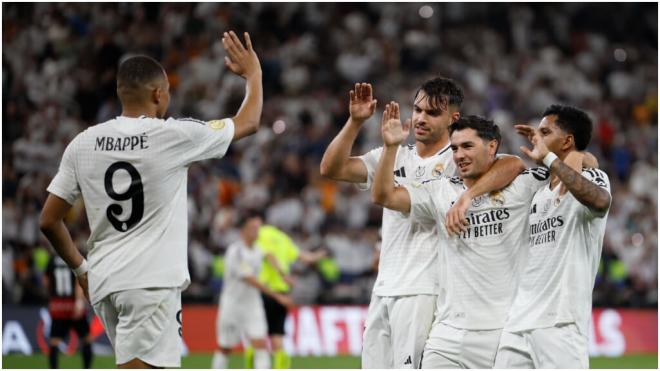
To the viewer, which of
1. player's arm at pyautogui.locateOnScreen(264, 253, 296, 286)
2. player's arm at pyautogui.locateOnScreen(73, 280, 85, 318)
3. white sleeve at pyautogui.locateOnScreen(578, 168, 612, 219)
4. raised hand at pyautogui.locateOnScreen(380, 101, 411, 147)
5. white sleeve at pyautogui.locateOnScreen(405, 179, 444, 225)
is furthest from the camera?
player's arm at pyautogui.locateOnScreen(264, 253, 296, 286)

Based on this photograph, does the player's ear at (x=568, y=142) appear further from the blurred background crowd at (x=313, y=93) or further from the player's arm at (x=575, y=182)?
the blurred background crowd at (x=313, y=93)

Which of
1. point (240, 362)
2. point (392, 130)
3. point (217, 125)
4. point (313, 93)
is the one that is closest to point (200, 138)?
point (217, 125)

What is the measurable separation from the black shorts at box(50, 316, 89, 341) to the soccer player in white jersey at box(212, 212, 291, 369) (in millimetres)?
1700

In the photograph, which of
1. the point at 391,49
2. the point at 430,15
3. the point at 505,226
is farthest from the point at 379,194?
the point at 430,15

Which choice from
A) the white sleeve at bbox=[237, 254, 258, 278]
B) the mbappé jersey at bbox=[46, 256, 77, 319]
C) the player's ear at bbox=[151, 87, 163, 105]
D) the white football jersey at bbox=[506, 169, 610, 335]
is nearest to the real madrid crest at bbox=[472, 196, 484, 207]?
the white football jersey at bbox=[506, 169, 610, 335]

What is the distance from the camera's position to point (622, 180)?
71.3 ft

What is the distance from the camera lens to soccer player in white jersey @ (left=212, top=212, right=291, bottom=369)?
1374cm

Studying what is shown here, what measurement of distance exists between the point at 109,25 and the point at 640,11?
13807 mm

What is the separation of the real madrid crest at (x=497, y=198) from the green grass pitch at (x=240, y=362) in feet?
28.0

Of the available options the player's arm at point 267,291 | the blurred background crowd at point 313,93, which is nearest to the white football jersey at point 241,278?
the player's arm at point 267,291

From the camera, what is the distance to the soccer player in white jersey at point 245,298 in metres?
13.7

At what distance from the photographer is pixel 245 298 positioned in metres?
14.1

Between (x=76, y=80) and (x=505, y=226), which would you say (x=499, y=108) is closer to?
(x=76, y=80)

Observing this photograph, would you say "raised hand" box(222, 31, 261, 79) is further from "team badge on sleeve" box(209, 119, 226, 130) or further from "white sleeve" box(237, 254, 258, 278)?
"white sleeve" box(237, 254, 258, 278)
